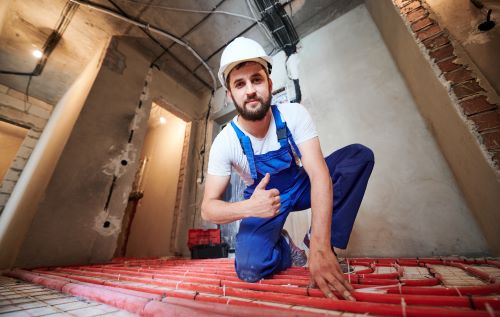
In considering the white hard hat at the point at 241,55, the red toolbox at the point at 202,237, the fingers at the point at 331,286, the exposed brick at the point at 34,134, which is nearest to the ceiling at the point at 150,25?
the exposed brick at the point at 34,134

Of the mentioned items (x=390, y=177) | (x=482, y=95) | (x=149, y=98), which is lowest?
(x=390, y=177)

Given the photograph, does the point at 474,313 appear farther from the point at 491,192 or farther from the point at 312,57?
the point at 312,57

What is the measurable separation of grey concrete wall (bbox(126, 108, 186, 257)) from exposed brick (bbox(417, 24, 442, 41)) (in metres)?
3.76

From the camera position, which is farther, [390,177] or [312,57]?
[312,57]

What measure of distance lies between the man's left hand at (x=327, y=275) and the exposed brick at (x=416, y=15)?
2.00 meters

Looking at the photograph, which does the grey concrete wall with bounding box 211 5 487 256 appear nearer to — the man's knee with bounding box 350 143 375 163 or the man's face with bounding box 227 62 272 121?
the man's knee with bounding box 350 143 375 163

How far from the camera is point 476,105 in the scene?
1.27m

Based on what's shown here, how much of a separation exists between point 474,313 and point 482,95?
4.74 feet

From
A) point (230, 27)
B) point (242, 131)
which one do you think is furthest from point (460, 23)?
point (230, 27)

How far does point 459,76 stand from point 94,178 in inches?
140

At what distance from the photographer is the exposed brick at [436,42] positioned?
4.83 ft

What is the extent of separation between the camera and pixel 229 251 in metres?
2.90

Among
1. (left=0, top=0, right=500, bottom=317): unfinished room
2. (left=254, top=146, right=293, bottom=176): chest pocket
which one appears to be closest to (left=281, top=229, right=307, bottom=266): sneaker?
(left=0, top=0, right=500, bottom=317): unfinished room

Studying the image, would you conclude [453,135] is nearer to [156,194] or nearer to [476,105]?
[476,105]
